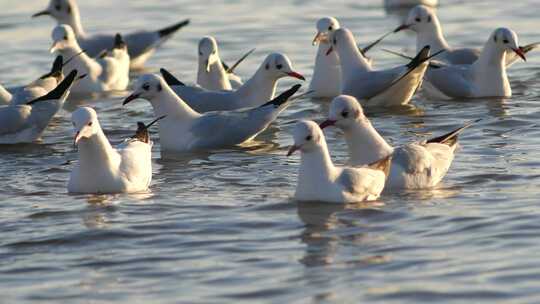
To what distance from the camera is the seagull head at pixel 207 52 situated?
15312mm

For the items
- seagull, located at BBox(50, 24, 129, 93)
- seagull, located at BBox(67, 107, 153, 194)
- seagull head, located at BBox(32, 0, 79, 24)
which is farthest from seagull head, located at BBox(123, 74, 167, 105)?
seagull head, located at BBox(32, 0, 79, 24)

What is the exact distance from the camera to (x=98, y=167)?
11.3m

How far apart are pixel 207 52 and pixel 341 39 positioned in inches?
56.1

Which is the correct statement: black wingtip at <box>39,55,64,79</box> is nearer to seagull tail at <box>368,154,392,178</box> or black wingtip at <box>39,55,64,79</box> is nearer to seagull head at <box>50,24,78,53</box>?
seagull head at <box>50,24,78,53</box>

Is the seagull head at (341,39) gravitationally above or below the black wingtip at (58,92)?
above

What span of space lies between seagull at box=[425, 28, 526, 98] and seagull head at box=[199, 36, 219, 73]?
93.3 inches

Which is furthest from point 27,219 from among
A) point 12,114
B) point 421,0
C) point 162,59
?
point 421,0

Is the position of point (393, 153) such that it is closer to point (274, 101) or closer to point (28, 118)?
point (274, 101)

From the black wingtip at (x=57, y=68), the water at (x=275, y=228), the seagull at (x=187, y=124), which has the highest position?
the black wingtip at (x=57, y=68)

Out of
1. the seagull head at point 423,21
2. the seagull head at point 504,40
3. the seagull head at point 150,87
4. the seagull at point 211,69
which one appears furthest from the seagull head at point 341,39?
the seagull head at point 150,87

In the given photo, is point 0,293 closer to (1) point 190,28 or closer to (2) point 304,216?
(2) point 304,216

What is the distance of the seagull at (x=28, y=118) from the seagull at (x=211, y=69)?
1801mm

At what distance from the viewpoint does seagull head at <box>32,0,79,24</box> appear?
19.8 m

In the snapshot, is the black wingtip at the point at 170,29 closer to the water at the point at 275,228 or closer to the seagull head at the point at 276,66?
the water at the point at 275,228
